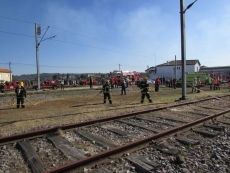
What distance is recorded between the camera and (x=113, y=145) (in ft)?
20.1

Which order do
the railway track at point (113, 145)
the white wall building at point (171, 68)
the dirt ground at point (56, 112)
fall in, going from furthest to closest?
the white wall building at point (171, 68)
the dirt ground at point (56, 112)
the railway track at point (113, 145)

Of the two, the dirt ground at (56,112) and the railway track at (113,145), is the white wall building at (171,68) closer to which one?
the dirt ground at (56,112)

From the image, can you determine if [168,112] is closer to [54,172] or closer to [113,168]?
[113,168]

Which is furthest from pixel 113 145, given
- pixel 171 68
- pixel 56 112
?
pixel 171 68

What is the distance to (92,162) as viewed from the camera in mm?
4953

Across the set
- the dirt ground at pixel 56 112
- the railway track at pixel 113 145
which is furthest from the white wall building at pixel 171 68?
the railway track at pixel 113 145

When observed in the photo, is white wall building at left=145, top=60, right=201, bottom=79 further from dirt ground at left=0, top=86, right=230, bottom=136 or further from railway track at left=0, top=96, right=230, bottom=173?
railway track at left=0, top=96, right=230, bottom=173

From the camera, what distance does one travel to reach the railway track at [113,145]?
16.0 feet

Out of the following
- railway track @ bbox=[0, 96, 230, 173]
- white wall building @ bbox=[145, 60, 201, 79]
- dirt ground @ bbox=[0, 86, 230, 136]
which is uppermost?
white wall building @ bbox=[145, 60, 201, 79]

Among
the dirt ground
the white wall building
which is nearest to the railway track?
the dirt ground

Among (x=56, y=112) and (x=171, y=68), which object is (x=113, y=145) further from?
(x=171, y=68)

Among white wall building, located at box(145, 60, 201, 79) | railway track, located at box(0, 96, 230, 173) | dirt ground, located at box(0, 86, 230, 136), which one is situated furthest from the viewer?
white wall building, located at box(145, 60, 201, 79)

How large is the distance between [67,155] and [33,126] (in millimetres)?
3529

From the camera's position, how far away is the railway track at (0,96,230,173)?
16.0 ft
